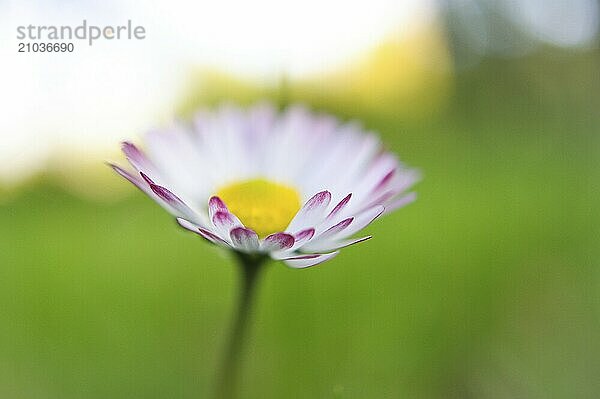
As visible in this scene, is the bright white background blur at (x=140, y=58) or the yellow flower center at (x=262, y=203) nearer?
the yellow flower center at (x=262, y=203)

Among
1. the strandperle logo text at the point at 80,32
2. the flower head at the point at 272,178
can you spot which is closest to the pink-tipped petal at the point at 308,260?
the flower head at the point at 272,178

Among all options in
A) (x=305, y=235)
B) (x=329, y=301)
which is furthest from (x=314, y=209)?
(x=329, y=301)

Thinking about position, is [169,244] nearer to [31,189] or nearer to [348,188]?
[31,189]

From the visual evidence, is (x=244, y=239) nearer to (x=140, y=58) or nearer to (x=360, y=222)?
(x=360, y=222)

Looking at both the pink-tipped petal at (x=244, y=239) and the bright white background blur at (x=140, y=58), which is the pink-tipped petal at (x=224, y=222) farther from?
the bright white background blur at (x=140, y=58)

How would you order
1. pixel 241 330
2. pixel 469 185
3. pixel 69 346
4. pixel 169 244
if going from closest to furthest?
pixel 241 330 < pixel 69 346 < pixel 169 244 < pixel 469 185

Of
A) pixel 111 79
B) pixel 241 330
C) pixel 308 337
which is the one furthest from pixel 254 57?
pixel 241 330
